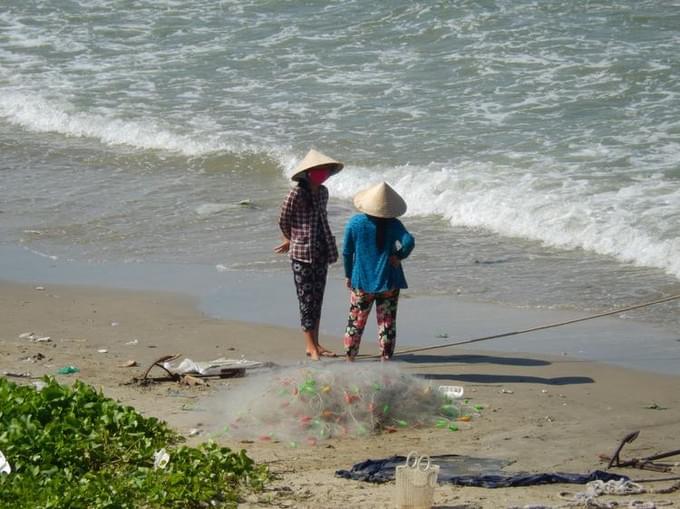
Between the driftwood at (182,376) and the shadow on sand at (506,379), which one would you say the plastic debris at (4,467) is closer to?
the driftwood at (182,376)

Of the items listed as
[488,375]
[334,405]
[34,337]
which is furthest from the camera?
[34,337]

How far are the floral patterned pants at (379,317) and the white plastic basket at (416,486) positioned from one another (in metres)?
2.78

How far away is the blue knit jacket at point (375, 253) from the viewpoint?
8102 mm

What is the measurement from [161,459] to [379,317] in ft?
8.59

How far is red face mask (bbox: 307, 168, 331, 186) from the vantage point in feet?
27.6

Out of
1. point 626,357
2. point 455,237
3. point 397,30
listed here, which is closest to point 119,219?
point 455,237

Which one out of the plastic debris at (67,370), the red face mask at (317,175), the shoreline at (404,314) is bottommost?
the shoreline at (404,314)

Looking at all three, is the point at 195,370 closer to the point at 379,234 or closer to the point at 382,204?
the point at 379,234

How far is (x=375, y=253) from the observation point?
8.12 metres

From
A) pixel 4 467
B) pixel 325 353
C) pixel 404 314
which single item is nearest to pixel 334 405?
pixel 325 353

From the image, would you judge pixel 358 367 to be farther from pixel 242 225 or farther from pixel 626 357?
A: pixel 242 225

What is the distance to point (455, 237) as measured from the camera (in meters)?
12.2

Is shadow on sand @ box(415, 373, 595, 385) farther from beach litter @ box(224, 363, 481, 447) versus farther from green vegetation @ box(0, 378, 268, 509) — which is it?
Result: green vegetation @ box(0, 378, 268, 509)

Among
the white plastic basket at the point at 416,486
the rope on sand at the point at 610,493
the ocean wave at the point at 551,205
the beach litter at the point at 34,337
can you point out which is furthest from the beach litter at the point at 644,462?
the ocean wave at the point at 551,205
